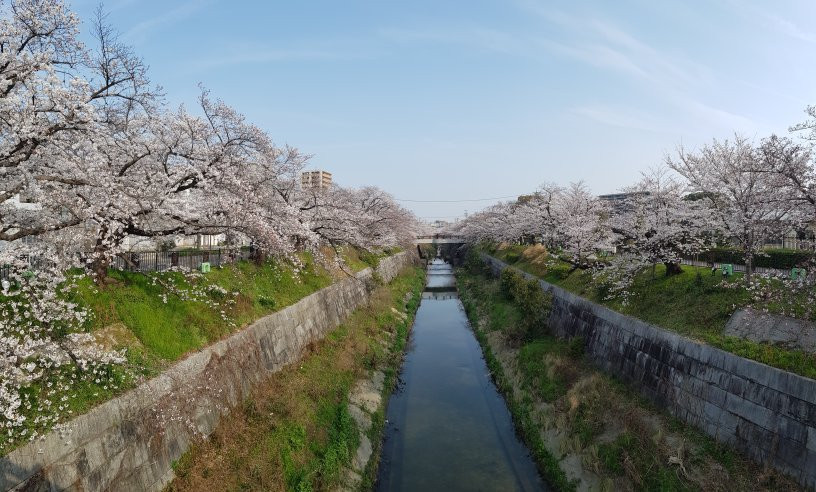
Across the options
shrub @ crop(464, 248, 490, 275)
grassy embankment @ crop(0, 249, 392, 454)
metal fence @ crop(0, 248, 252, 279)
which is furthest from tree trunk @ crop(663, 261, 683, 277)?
shrub @ crop(464, 248, 490, 275)

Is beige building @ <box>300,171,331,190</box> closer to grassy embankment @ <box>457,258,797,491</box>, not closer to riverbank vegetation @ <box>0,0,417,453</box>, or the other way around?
riverbank vegetation @ <box>0,0,417,453</box>

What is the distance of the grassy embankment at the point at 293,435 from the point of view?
9930 millimetres

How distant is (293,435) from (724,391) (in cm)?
1011

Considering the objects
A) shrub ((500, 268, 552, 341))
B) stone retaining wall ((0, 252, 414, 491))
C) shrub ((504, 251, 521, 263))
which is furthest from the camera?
shrub ((504, 251, 521, 263))

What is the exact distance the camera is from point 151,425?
8945 mm

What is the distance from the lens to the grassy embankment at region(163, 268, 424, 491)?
9.93 metres

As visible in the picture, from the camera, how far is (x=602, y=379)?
1519cm

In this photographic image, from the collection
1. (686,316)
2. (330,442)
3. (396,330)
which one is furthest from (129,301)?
(396,330)

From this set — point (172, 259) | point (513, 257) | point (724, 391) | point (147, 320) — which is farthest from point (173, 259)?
point (513, 257)

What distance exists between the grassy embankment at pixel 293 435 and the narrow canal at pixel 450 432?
81 cm

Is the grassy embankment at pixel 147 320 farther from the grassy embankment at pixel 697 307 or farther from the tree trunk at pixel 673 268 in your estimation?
the tree trunk at pixel 673 268

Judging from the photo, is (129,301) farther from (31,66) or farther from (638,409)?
(638,409)

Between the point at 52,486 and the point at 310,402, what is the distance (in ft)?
25.1

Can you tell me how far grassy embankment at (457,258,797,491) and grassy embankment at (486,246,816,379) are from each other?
2125 millimetres
